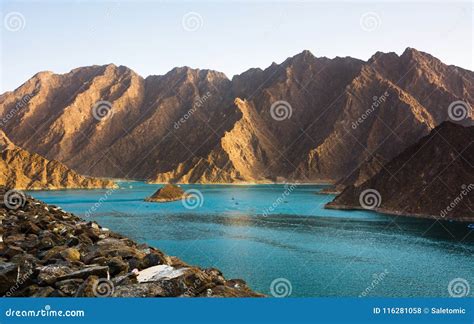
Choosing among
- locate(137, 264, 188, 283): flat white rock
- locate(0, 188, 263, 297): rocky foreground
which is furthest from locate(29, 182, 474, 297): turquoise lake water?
locate(137, 264, 188, 283): flat white rock

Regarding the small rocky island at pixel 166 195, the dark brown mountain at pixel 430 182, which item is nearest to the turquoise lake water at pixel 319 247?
the dark brown mountain at pixel 430 182

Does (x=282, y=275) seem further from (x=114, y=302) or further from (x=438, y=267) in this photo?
(x=114, y=302)

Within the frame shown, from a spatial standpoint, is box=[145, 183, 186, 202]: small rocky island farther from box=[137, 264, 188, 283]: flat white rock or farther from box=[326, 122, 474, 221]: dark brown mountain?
A: box=[137, 264, 188, 283]: flat white rock

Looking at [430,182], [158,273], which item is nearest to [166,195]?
[430,182]

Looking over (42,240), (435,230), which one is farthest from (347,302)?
(435,230)

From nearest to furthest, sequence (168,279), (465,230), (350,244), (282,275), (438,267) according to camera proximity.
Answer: (168,279) < (282,275) < (438,267) < (350,244) < (465,230)

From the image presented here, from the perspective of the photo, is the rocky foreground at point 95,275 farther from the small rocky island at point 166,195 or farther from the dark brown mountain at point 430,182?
the small rocky island at point 166,195
